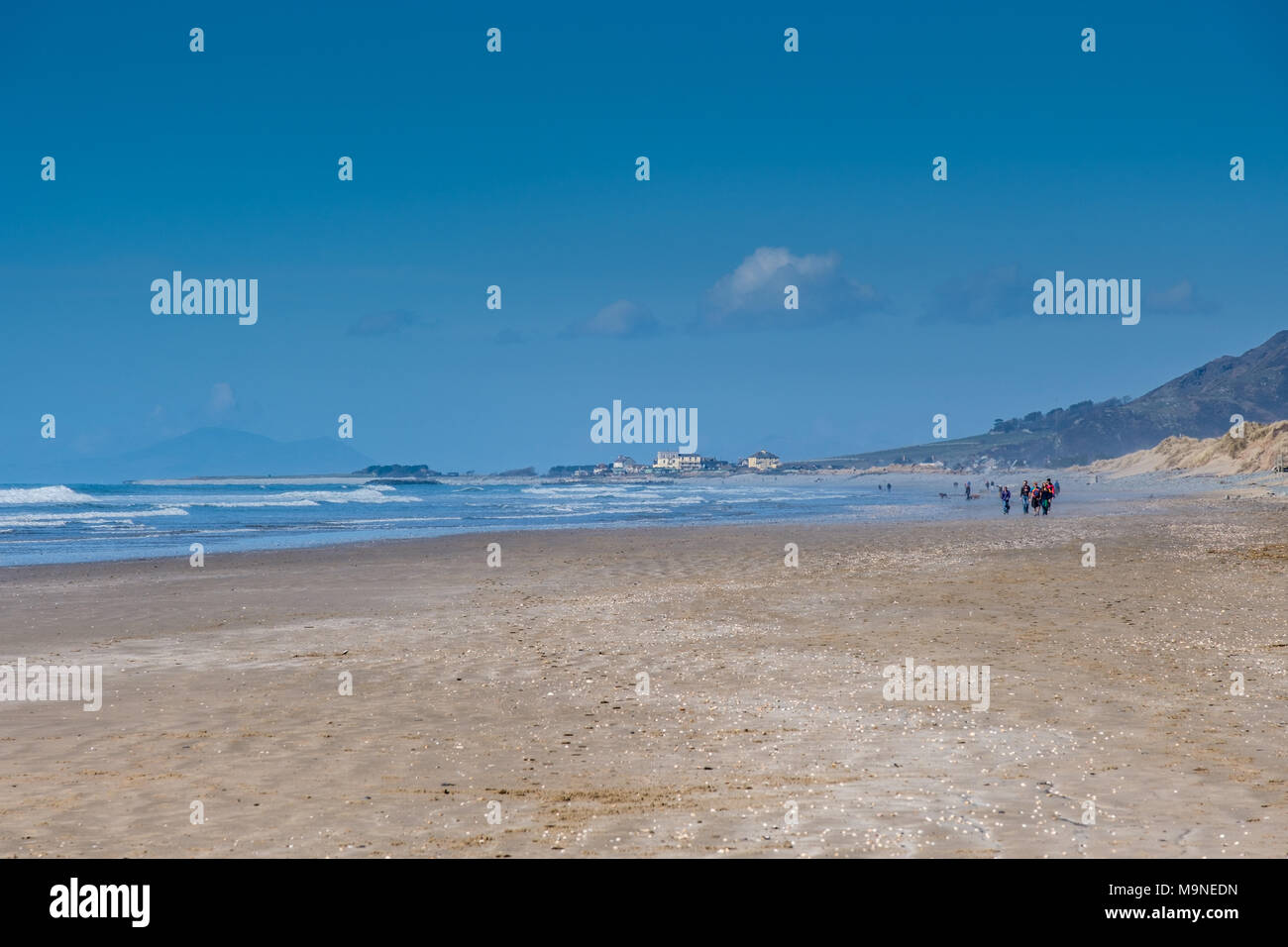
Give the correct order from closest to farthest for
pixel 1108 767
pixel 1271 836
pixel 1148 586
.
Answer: pixel 1271 836 < pixel 1108 767 < pixel 1148 586

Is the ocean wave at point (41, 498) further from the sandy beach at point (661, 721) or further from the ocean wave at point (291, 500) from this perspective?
the sandy beach at point (661, 721)

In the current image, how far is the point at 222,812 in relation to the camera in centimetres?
760

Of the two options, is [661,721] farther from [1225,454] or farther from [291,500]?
[1225,454]

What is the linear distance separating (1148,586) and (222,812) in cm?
1797

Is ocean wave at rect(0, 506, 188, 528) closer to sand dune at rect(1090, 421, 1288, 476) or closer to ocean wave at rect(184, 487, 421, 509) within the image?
ocean wave at rect(184, 487, 421, 509)

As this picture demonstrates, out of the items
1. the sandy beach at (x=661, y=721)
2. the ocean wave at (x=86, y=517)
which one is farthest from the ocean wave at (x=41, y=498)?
the sandy beach at (x=661, y=721)

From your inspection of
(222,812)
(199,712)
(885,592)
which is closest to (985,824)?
(222,812)

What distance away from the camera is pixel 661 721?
10578mm

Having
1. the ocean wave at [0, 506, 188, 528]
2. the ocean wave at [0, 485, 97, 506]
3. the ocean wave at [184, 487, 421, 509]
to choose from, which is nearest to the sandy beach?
the ocean wave at [0, 506, 188, 528]

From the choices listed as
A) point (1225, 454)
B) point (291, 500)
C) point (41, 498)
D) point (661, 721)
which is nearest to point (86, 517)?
point (291, 500)

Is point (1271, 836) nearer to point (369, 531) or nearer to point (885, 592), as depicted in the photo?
point (885, 592)

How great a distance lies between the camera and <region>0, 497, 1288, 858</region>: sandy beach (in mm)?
6984
